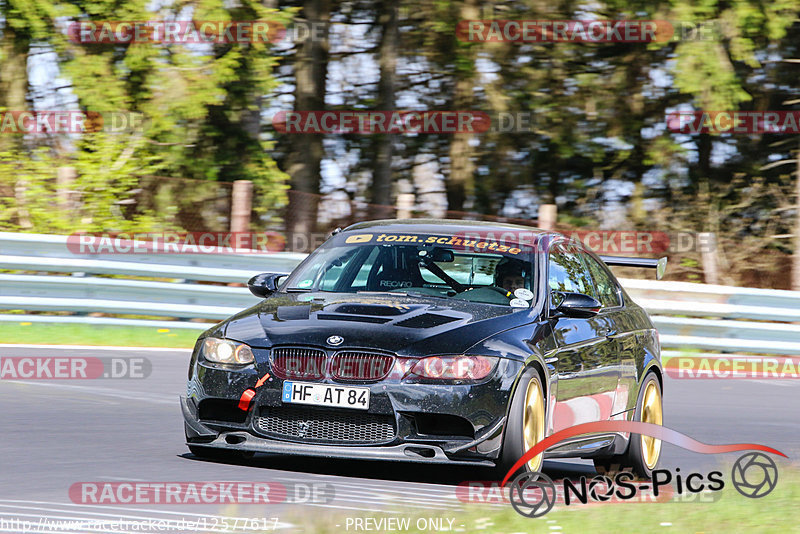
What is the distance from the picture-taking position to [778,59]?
22094 millimetres

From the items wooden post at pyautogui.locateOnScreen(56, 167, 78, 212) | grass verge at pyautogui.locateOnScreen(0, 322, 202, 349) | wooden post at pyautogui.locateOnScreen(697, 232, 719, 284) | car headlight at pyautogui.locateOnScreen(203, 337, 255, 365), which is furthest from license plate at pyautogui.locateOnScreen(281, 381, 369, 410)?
wooden post at pyautogui.locateOnScreen(697, 232, 719, 284)

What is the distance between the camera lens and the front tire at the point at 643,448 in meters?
7.91

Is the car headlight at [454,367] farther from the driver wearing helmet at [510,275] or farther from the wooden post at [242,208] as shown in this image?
the wooden post at [242,208]

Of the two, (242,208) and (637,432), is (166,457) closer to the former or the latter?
(637,432)

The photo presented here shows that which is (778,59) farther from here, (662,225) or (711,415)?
(711,415)

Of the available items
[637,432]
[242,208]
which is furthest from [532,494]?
[242,208]

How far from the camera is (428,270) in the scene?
7617mm

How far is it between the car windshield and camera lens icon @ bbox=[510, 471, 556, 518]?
3.50ft

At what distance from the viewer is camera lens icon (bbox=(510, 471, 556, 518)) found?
6070mm

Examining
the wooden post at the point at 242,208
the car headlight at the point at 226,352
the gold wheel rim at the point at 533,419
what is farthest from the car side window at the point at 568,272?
the wooden post at the point at 242,208

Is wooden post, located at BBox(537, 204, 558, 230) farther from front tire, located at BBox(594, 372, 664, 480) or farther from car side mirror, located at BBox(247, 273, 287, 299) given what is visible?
car side mirror, located at BBox(247, 273, 287, 299)

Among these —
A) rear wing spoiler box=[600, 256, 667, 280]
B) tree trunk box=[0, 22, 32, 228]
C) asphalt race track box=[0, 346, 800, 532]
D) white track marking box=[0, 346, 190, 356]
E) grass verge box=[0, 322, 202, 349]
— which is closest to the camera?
asphalt race track box=[0, 346, 800, 532]

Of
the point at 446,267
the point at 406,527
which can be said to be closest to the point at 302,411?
the point at 406,527

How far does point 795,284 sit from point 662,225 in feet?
12.3
